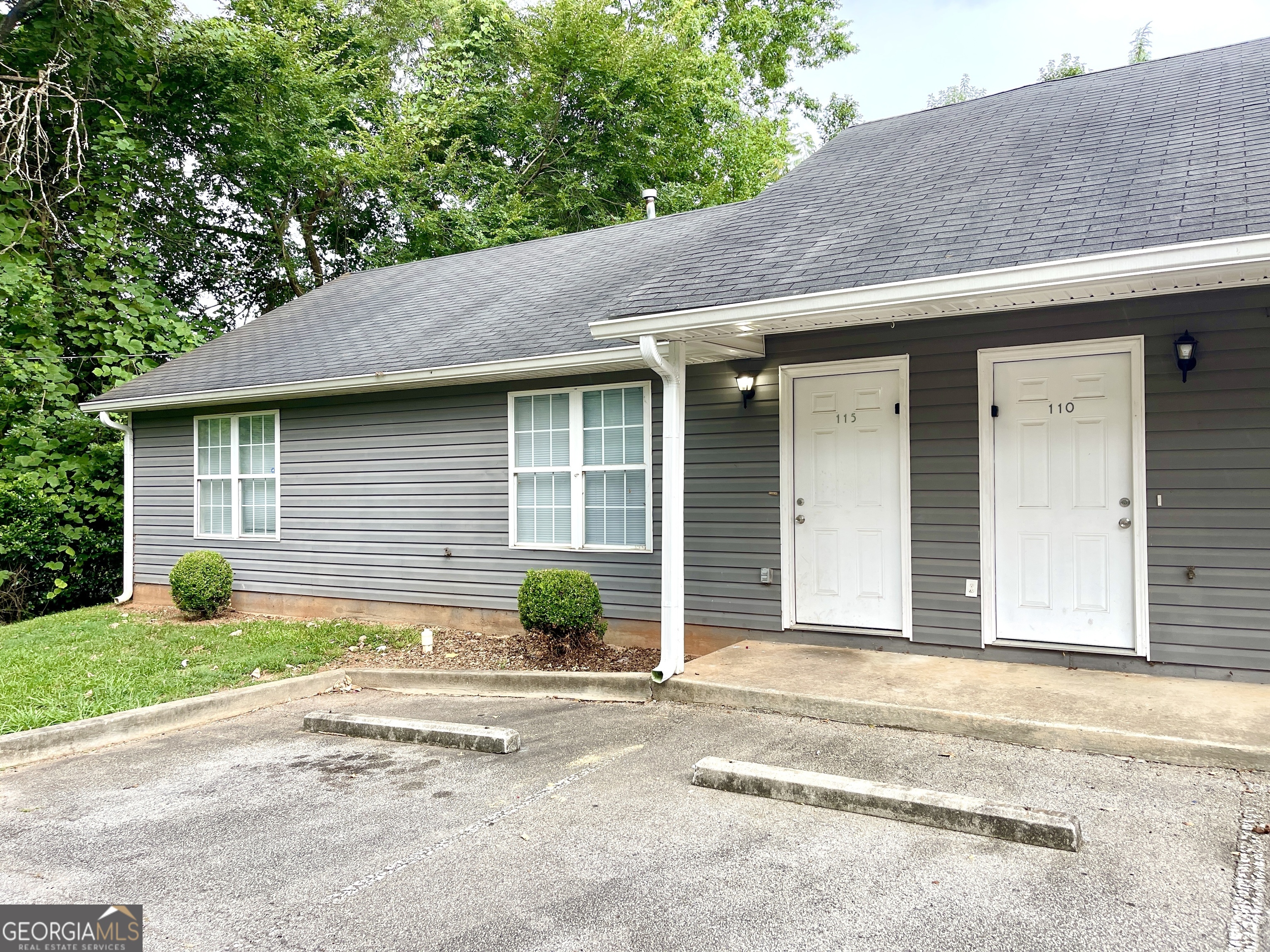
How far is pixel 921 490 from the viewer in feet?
19.0

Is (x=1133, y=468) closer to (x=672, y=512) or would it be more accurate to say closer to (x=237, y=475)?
(x=672, y=512)

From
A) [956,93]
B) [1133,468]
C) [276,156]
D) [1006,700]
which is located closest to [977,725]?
[1006,700]

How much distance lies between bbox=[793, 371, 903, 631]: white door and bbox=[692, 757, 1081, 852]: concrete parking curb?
7.52 feet

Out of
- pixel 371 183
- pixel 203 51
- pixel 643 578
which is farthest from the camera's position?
pixel 371 183

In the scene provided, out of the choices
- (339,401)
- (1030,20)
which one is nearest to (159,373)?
(339,401)

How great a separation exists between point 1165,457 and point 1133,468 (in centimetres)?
18

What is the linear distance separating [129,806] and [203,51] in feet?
48.7

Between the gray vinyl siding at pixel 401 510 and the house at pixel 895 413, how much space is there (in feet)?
0.12

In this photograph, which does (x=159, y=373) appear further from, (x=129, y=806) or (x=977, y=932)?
(x=977, y=932)

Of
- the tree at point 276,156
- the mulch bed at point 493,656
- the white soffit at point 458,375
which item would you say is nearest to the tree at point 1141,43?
the tree at point 276,156

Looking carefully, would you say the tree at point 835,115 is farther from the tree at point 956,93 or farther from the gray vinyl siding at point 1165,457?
the gray vinyl siding at point 1165,457

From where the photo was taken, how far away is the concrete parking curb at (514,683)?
5.54m

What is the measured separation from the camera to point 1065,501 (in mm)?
5344

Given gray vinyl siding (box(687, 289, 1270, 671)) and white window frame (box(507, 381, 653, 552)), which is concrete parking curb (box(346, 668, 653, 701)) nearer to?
gray vinyl siding (box(687, 289, 1270, 671))
